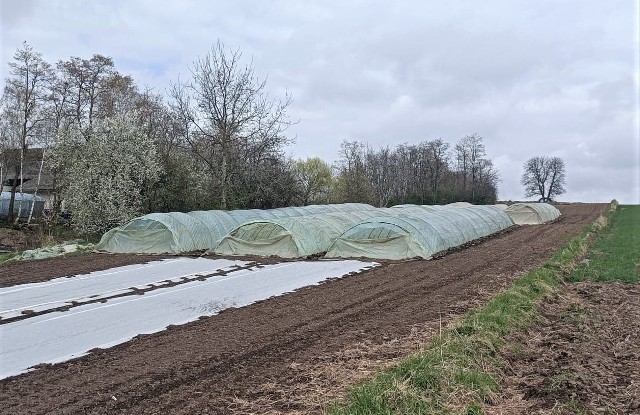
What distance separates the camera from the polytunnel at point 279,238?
53.1 feet

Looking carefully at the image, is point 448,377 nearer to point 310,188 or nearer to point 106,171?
point 106,171

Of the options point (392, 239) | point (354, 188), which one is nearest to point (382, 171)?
point (354, 188)

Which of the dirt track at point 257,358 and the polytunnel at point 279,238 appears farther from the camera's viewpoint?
the polytunnel at point 279,238

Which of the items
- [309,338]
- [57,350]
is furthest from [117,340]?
[309,338]

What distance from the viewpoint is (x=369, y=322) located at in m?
7.68

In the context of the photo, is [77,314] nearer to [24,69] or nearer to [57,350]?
[57,350]

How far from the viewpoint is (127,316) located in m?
8.24

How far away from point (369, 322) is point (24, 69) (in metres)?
32.1

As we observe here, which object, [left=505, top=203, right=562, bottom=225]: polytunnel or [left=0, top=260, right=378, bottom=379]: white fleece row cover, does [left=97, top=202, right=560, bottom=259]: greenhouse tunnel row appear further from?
[left=505, top=203, right=562, bottom=225]: polytunnel

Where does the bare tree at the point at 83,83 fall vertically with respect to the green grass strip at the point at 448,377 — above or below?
above

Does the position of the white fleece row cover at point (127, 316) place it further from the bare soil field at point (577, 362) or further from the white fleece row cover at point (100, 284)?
the bare soil field at point (577, 362)

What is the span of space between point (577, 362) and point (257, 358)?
3795 millimetres

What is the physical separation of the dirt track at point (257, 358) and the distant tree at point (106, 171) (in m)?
15.0

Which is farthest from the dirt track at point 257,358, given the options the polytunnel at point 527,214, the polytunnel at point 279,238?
the polytunnel at point 527,214
